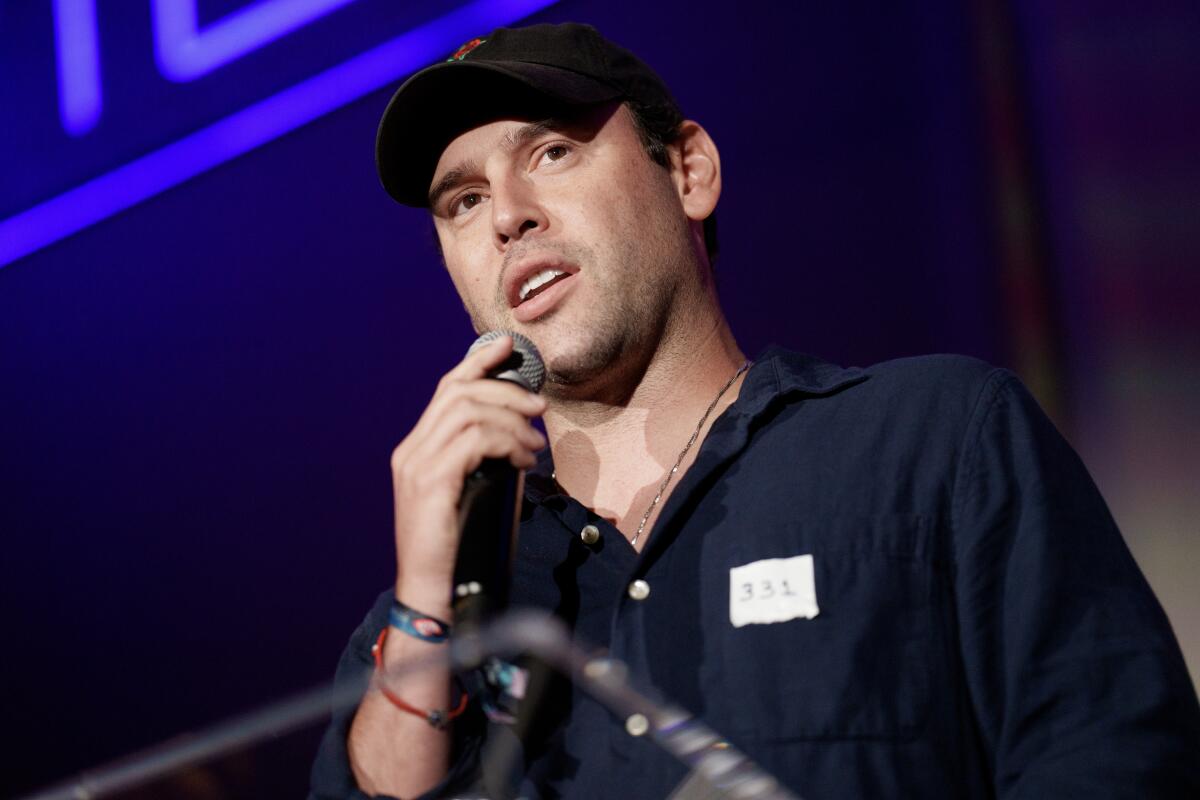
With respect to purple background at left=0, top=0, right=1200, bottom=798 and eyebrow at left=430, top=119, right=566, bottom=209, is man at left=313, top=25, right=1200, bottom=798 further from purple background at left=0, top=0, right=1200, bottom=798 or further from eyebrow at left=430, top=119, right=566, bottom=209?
purple background at left=0, top=0, right=1200, bottom=798

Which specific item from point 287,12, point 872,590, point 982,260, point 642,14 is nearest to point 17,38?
point 287,12

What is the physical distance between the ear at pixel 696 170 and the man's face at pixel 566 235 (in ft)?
0.20

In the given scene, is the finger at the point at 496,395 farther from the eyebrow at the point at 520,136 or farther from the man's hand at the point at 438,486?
the eyebrow at the point at 520,136

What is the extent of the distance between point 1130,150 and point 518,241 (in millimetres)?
896

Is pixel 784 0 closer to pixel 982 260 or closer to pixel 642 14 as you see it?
pixel 642 14

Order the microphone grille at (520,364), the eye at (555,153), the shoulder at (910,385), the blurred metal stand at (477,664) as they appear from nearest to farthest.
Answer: the blurred metal stand at (477,664)
the microphone grille at (520,364)
the shoulder at (910,385)
the eye at (555,153)

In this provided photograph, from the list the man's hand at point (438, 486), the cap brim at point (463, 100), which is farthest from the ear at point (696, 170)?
the man's hand at point (438, 486)

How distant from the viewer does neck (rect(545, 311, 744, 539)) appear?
158cm

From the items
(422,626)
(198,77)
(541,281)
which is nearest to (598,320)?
(541,281)

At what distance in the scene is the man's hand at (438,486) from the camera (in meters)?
1.03

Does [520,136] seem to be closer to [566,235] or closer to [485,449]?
[566,235]

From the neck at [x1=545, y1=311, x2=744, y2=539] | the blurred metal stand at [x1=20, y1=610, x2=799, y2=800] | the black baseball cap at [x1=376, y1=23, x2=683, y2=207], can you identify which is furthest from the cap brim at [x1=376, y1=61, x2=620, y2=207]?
the blurred metal stand at [x1=20, y1=610, x2=799, y2=800]

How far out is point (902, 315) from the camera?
1924mm

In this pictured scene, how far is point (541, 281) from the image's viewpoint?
5.10ft
